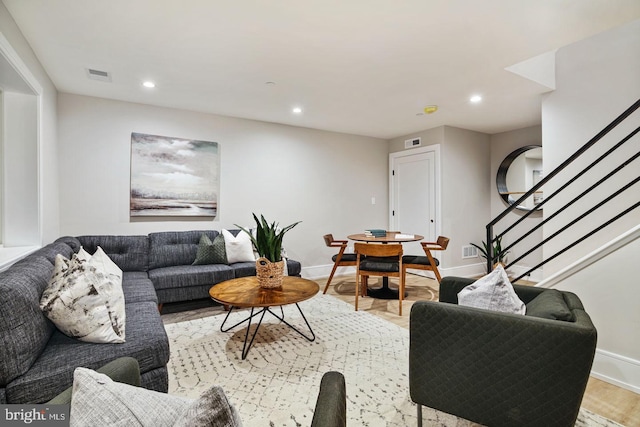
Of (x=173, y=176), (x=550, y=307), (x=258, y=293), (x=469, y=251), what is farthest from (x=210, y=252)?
(x=469, y=251)

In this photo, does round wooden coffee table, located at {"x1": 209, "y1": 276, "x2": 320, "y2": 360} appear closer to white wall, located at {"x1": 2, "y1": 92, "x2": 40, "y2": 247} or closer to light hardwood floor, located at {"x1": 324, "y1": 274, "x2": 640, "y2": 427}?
light hardwood floor, located at {"x1": 324, "y1": 274, "x2": 640, "y2": 427}

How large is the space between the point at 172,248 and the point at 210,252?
42 centimetres

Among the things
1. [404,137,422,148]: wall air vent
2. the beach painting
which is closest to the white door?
[404,137,422,148]: wall air vent

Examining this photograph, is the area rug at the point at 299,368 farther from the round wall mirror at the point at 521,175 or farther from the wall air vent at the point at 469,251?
the round wall mirror at the point at 521,175

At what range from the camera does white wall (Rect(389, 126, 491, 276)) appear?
4773 mm

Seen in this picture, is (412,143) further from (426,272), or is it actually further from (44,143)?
(44,143)

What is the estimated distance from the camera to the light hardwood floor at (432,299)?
1729 millimetres

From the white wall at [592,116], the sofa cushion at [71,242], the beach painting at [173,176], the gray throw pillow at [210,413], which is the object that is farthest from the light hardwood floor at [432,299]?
the sofa cushion at [71,242]

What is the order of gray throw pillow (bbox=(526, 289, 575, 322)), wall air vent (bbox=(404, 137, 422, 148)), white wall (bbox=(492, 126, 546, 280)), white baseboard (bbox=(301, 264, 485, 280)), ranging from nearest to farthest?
gray throw pillow (bbox=(526, 289, 575, 322))
white wall (bbox=(492, 126, 546, 280))
white baseboard (bbox=(301, 264, 485, 280))
wall air vent (bbox=(404, 137, 422, 148))

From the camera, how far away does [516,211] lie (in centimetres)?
489

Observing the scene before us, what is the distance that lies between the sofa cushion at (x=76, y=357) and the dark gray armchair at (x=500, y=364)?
4.33ft

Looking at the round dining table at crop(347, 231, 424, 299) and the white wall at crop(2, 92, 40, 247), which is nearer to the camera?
the white wall at crop(2, 92, 40, 247)

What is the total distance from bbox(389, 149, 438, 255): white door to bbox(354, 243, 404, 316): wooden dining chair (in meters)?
1.54

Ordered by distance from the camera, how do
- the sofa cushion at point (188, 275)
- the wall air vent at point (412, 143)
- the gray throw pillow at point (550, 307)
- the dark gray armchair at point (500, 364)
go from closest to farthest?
the dark gray armchair at point (500, 364) → the gray throw pillow at point (550, 307) → the sofa cushion at point (188, 275) → the wall air vent at point (412, 143)
